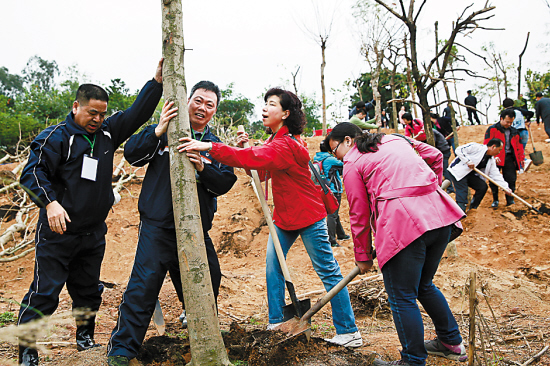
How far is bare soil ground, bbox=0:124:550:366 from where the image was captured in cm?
249

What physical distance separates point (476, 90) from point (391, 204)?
1020 inches

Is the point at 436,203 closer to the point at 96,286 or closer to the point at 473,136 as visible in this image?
the point at 96,286

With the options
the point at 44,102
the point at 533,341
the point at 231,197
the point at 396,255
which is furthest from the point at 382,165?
the point at 44,102

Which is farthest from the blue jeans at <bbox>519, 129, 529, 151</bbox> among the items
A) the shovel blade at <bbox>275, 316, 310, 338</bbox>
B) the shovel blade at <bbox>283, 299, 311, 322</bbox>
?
the shovel blade at <bbox>275, 316, 310, 338</bbox>

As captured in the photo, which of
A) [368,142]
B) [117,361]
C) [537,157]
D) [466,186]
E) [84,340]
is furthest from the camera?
[537,157]

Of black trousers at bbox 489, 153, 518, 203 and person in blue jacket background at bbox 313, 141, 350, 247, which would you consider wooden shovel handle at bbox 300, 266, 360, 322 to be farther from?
black trousers at bbox 489, 153, 518, 203

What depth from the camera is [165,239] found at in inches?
98.7

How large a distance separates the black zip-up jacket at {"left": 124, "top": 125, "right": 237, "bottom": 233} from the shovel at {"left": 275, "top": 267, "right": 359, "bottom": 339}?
3.17 feet

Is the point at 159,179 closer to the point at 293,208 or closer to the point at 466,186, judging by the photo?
the point at 293,208

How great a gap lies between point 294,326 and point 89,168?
6.11ft

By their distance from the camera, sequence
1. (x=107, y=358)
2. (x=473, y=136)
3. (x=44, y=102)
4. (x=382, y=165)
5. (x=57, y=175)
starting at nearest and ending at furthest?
(x=107, y=358) → (x=382, y=165) → (x=57, y=175) → (x=473, y=136) → (x=44, y=102)

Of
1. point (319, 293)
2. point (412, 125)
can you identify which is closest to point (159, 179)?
point (319, 293)

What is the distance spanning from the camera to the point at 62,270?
2521 mm

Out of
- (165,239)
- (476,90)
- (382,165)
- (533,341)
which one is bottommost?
(533,341)
